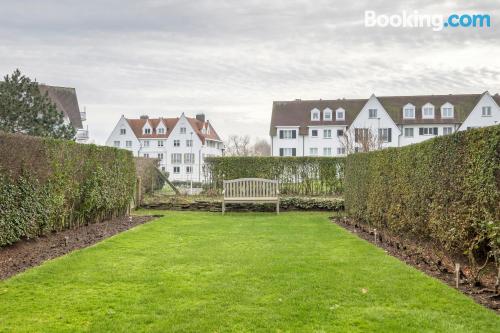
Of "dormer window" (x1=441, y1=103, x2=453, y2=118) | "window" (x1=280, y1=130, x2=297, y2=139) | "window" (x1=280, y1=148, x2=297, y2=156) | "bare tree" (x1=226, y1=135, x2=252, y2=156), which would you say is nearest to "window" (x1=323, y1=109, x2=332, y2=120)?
"window" (x1=280, y1=130, x2=297, y2=139)

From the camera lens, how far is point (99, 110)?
104 ft

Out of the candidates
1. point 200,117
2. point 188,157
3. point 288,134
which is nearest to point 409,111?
point 288,134

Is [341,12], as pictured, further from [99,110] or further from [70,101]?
[70,101]

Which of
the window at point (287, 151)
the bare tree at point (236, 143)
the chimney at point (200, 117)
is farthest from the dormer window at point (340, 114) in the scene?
the chimney at point (200, 117)

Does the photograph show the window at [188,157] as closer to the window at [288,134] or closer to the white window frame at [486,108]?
the window at [288,134]

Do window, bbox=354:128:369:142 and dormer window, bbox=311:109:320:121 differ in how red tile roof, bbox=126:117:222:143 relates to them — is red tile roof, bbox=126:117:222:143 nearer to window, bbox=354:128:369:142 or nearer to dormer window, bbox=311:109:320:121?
dormer window, bbox=311:109:320:121

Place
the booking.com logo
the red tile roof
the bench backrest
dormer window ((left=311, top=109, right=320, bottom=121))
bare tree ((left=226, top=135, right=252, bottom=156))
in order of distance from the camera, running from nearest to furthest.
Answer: the booking.com logo
the bench backrest
dormer window ((left=311, top=109, right=320, bottom=121))
the red tile roof
bare tree ((left=226, top=135, right=252, bottom=156))

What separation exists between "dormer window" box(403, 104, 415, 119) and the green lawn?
4617cm

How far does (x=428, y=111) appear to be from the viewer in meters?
50.4

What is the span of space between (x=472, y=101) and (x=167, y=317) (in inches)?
2143

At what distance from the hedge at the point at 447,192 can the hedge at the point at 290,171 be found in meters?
7.15

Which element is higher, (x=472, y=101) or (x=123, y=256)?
(x=472, y=101)

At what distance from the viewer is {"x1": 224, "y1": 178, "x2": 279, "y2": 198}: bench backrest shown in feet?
51.9

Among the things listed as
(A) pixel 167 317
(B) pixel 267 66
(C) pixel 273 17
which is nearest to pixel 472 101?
(B) pixel 267 66
